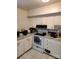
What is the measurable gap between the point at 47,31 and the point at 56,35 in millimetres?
695

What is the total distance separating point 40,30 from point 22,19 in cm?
122

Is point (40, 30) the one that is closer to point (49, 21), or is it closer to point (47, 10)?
point (49, 21)

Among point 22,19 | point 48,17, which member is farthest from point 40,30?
point 22,19

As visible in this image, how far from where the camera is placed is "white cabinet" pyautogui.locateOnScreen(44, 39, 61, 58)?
2453 millimetres

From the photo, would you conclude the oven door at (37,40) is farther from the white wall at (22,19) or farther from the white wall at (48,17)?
the white wall at (22,19)

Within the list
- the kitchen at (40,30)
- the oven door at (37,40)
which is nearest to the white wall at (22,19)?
the kitchen at (40,30)

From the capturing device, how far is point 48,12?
3.04 m

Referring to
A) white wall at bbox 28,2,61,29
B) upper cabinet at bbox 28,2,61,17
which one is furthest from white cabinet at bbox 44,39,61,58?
upper cabinet at bbox 28,2,61,17

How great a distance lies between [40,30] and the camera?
3.84 meters

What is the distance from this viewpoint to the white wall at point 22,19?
3.61m
